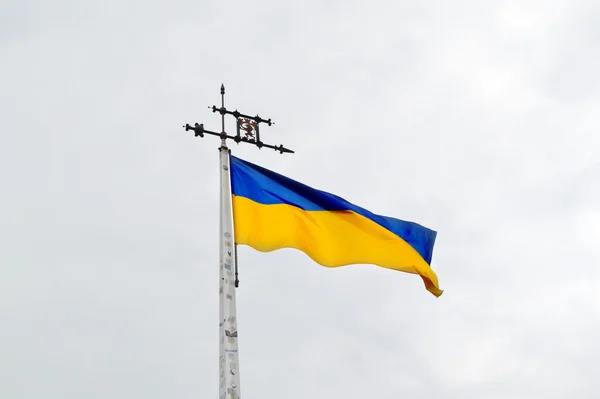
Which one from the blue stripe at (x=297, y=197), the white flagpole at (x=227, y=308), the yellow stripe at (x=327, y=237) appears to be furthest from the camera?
the blue stripe at (x=297, y=197)

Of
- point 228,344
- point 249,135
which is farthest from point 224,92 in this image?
point 228,344

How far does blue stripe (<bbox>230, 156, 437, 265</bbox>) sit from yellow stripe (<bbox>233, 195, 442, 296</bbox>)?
177mm

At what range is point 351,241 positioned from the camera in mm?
20219

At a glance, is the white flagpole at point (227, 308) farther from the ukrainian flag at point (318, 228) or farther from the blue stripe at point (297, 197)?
the blue stripe at point (297, 197)

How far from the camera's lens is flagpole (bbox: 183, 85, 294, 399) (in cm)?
1544

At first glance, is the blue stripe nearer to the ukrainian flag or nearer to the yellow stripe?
the ukrainian flag

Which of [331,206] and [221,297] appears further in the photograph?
[331,206]

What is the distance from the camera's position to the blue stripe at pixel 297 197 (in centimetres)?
1867

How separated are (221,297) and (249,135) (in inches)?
195

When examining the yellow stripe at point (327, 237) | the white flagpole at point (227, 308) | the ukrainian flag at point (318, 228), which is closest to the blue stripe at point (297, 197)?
the ukrainian flag at point (318, 228)

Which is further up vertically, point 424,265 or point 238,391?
point 424,265

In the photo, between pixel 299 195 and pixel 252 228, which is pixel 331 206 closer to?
pixel 299 195

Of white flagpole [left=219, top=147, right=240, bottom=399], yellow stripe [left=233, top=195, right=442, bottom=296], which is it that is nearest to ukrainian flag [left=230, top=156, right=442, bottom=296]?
yellow stripe [left=233, top=195, right=442, bottom=296]

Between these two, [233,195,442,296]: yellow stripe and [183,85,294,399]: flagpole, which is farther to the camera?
[233,195,442,296]: yellow stripe
